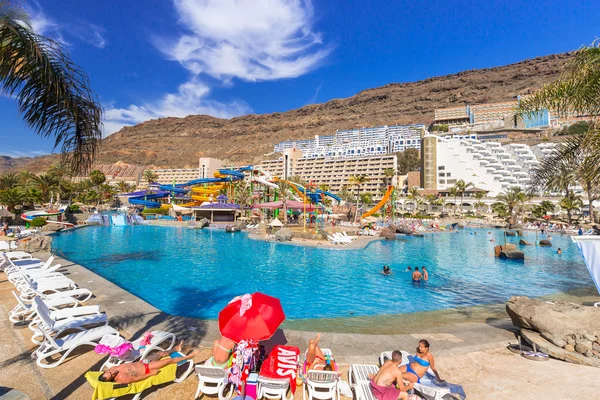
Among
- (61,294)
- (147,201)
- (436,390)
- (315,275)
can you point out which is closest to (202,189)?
(147,201)

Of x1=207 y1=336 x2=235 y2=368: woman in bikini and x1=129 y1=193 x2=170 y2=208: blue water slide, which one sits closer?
x1=207 y1=336 x2=235 y2=368: woman in bikini

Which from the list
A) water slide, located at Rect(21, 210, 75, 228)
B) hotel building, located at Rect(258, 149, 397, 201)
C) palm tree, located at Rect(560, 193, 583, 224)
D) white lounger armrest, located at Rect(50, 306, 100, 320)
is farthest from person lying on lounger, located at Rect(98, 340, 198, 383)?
hotel building, located at Rect(258, 149, 397, 201)

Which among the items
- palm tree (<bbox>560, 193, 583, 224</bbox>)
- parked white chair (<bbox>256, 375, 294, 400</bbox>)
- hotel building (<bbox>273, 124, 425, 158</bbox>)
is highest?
hotel building (<bbox>273, 124, 425, 158</bbox>)

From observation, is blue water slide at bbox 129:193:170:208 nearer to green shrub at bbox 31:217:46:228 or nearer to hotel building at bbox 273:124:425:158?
green shrub at bbox 31:217:46:228

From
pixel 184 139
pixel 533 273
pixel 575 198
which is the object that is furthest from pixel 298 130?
pixel 533 273

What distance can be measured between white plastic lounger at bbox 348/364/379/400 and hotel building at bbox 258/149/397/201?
252ft

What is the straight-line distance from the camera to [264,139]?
160625mm

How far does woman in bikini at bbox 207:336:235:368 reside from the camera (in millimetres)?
3639

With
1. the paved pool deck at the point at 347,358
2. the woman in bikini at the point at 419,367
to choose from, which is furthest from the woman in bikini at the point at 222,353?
the woman in bikini at the point at 419,367

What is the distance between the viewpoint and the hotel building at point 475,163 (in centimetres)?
6806

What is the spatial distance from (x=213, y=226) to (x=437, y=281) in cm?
2413

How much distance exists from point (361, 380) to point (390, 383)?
35 centimetres

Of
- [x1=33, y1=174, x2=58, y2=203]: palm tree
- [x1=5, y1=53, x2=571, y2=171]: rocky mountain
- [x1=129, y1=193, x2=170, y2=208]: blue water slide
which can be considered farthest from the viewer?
[x1=5, y1=53, x2=571, y2=171]: rocky mountain

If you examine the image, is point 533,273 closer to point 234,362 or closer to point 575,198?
point 234,362
